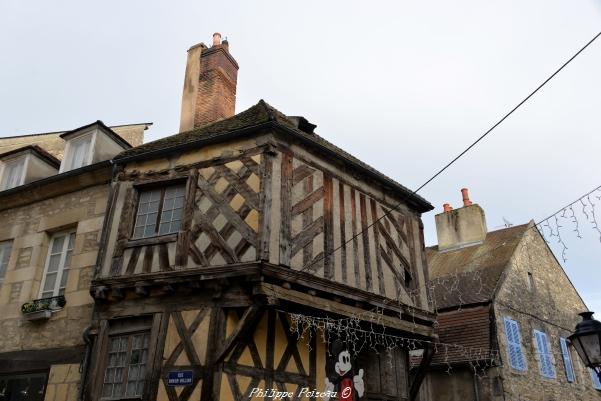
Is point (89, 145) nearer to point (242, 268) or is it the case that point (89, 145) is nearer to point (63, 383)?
point (63, 383)

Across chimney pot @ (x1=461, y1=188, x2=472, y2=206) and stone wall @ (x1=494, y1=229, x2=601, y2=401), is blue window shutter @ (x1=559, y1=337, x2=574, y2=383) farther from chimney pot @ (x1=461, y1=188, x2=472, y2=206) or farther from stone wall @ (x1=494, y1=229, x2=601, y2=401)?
chimney pot @ (x1=461, y1=188, x2=472, y2=206)

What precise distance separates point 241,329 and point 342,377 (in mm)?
2341

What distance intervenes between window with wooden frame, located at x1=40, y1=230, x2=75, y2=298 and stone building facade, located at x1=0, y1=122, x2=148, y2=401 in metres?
0.02

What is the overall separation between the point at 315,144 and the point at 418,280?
3.17 metres

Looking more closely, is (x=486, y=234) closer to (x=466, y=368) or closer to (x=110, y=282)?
(x=466, y=368)

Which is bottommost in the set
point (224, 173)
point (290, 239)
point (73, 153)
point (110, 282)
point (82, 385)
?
point (82, 385)

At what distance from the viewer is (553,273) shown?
50.3ft

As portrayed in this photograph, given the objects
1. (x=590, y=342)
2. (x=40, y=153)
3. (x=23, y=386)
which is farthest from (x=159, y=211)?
(x=590, y=342)

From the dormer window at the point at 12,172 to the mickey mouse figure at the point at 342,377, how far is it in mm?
6851

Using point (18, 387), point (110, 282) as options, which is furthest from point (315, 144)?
point (18, 387)

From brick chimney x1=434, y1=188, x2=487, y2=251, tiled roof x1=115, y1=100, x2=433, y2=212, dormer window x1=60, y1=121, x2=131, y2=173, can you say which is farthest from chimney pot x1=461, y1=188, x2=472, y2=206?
dormer window x1=60, y1=121, x2=131, y2=173

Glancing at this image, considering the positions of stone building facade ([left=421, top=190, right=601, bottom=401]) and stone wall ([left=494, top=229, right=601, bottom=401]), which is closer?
stone building facade ([left=421, top=190, right=601, bottom=401])

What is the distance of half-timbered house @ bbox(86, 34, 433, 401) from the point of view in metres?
6.68

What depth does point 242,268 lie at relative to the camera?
6688mm
